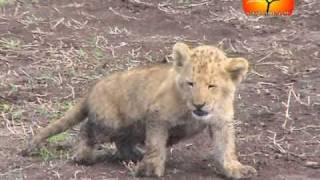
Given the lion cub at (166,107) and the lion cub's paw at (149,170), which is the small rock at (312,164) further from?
the lion cub's paw at (149,170)

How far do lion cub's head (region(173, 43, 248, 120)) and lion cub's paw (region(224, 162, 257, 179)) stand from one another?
409 millimetres

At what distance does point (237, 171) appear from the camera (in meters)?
5.80

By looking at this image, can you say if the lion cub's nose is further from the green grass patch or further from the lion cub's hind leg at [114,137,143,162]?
the green grass patch

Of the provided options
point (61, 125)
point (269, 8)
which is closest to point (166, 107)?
point (61, 125)

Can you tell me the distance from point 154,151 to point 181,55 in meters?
0.62

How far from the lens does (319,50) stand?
903 cm

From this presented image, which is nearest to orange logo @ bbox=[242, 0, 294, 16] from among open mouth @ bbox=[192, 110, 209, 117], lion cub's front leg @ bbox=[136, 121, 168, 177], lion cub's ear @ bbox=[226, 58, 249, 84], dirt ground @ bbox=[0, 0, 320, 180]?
dirt ground @ bbox=[0, 0, 320, 180]

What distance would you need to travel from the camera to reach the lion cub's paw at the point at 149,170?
19.0 ft

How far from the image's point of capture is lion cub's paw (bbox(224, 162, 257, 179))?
228 inches

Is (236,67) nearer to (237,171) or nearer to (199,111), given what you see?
(199,111)

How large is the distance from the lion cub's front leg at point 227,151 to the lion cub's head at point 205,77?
8.1 inches

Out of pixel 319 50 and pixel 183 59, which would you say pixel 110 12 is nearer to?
pixel 319 50

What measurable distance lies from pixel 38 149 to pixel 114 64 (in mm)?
2402

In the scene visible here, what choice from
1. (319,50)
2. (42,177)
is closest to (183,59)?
(42,177)
